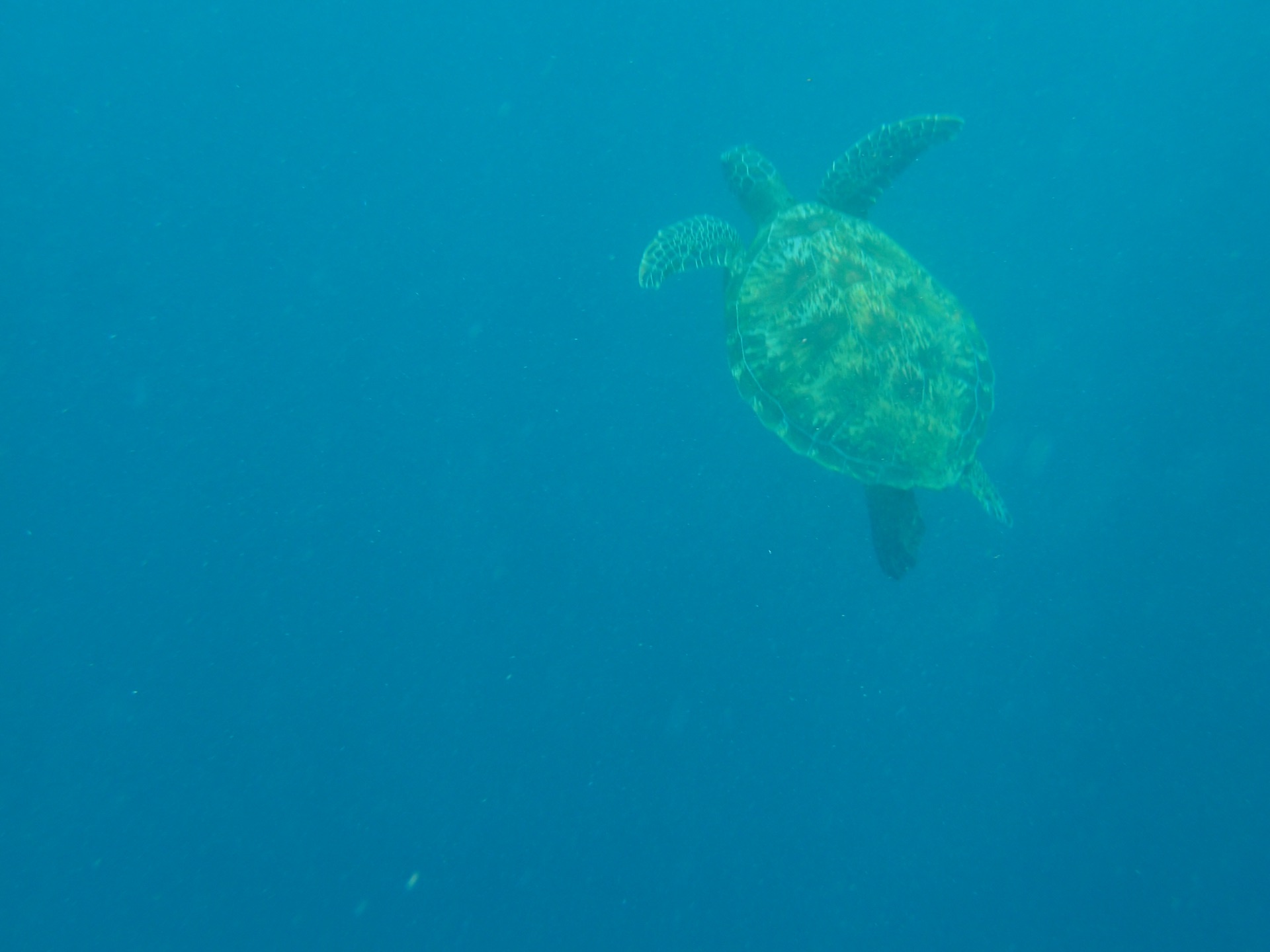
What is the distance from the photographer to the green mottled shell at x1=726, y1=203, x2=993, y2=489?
15.0ft

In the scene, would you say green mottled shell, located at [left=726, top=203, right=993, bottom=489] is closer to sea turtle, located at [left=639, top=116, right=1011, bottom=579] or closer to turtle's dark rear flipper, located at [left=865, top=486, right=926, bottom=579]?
sea turtle, located at [left=639, top=116, right=1011, bottom=579]

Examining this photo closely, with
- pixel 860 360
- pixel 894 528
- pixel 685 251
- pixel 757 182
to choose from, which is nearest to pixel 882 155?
pixel 757 182

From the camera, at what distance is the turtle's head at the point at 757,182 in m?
6.18

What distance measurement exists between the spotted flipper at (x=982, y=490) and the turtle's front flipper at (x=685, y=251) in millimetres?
2646

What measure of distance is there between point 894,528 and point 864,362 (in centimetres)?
145

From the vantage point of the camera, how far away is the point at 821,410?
4.70m

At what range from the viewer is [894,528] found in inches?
203

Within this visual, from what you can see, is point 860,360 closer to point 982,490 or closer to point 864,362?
point 864,362

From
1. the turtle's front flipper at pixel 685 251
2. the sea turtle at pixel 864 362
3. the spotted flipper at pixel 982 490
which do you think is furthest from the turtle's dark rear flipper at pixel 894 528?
the turtle's front flipper at pixel 685 251

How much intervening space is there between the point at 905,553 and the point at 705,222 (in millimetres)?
3437

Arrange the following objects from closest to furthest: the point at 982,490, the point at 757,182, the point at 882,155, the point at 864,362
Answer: the point at 864,362 < the point at 982,490 < the point at 882,155 < the point at 757,182

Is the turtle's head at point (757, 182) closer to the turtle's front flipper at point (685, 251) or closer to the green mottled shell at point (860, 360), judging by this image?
the turtle's front flipper at point (685, 251)

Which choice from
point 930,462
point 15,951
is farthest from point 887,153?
point 15,951

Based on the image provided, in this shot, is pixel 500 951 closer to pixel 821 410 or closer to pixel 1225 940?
pixel 821 410
